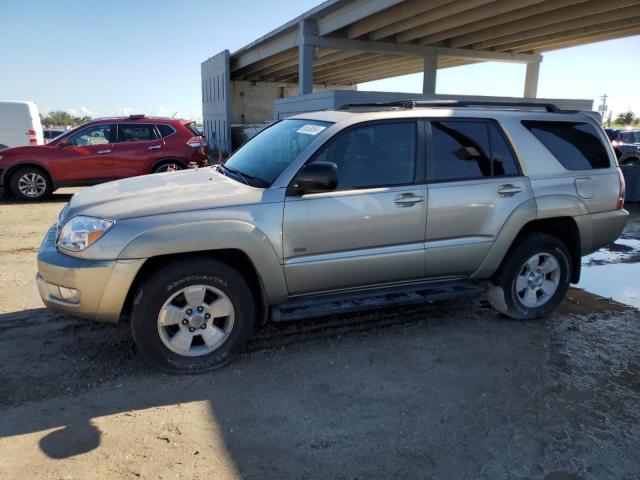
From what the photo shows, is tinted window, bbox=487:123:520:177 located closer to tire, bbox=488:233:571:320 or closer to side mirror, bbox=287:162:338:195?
tire, bbox=488:233:571:320

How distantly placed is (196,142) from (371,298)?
8.58 metres

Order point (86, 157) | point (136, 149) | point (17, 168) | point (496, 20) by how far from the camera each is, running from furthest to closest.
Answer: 1. point (496, 20)
2. point (136, 149)
3. point (86, 157)
4. point (17, 168)

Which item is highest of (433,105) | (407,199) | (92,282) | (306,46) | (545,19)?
(545,19)

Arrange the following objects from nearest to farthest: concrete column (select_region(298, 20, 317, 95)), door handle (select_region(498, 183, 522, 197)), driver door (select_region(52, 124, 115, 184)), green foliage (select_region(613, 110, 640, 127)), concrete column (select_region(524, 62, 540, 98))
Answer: door handle (select_region(498, 183, 522, 197)), driver door (select_region(52, 124, 115, 184)), concrete column (select_region(298, 20, 317, 95)), concrete column (select_region(524, 62, 540, 98)), green foliage (select_region(613, 110, 640, 127))

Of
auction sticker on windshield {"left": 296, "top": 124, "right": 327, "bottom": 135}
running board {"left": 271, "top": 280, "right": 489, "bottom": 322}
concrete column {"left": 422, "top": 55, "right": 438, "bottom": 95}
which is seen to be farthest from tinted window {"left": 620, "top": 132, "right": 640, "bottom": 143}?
auction sticker on windshield {"left": 296, "top": 124, "right": 327, "bottom": 135}

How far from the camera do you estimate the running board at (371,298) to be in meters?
3.74

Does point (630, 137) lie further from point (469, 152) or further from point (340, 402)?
point (340, 402)

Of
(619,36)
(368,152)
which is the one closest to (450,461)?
(368,152)

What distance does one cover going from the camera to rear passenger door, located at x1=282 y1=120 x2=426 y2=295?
145 inches

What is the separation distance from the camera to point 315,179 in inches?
138

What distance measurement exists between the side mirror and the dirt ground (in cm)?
128

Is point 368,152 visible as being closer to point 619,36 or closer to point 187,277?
point 187,277

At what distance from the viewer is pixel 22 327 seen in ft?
13.9

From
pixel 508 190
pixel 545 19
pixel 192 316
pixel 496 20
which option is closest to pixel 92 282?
pixel 192 316
